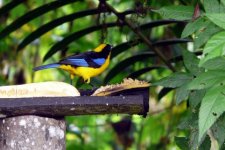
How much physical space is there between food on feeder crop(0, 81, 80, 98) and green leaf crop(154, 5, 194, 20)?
61cm

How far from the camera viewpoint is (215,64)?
3.14 meters

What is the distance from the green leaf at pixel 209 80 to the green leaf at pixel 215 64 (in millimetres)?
18

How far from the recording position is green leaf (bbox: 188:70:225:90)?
10.2 feet

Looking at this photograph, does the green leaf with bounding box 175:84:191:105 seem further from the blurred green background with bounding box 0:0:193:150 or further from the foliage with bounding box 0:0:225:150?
the blurred green background with bounding box 0:0:193:150

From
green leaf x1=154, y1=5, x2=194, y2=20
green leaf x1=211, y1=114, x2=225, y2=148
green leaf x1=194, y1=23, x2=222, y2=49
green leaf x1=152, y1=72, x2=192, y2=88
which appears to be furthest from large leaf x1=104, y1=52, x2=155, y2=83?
green leaf x1=194, y1=23, x2=222, y2=49

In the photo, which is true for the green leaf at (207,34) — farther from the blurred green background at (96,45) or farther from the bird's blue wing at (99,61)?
the blurred green background at (96,45)

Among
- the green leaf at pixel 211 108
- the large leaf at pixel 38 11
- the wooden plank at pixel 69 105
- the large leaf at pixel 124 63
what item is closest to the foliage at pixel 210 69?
the green leaf at pixel 211 108

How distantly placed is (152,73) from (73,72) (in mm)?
3359

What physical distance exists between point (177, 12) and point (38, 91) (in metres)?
0.80

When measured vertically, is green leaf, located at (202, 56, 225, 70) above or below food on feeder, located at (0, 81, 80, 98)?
above

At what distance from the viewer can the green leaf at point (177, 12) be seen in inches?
140

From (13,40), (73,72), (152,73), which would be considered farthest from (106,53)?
(152,73)

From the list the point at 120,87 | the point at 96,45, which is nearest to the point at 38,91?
the point at 120,87

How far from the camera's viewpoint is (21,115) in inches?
125
